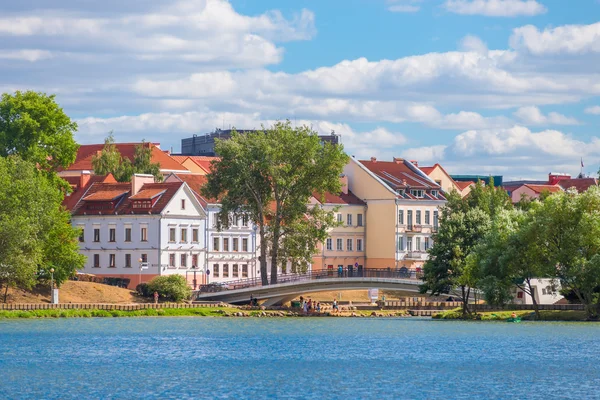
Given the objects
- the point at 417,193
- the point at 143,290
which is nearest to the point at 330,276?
the point at 143,290

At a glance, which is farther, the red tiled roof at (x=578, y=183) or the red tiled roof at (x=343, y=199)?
the red tiled roof at (x=578, y=183)

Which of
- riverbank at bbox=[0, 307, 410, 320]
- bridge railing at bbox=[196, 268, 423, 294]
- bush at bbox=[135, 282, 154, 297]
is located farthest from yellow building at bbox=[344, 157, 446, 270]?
bush at bbox=[135, 282, 154, 297]

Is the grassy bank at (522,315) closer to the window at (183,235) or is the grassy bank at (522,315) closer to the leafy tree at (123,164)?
the window at (183,235)

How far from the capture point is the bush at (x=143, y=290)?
111169 millimetres

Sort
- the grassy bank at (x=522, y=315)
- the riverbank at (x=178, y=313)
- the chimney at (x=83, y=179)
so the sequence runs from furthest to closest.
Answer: the chimney at (x=83, y=179), the riverbank at (x=178, y=313), the grassy bank at (x=522, y=315)

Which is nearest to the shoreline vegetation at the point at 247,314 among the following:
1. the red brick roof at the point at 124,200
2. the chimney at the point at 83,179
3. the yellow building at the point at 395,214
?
the red brick roof at the point at 124,200

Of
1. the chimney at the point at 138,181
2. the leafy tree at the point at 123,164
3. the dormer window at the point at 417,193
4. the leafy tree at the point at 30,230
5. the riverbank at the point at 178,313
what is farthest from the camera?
the dormer window at the point at 417,193

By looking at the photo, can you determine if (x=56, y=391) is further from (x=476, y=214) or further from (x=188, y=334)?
(x=476, y=214)

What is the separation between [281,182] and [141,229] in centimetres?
1723

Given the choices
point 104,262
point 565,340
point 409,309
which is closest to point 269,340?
point 565,340

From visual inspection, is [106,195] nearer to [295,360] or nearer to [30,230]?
[30,230]

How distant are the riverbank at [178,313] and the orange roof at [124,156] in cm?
3850

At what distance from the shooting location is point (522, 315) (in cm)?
10006

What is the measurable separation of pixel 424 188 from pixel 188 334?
65385 millimetres
